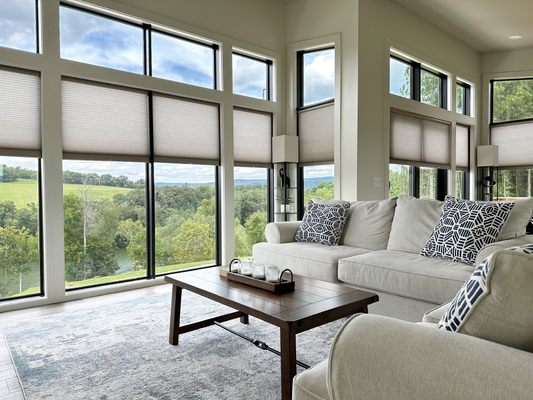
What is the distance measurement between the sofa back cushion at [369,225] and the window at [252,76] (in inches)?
92.1

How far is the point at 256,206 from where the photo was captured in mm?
5379

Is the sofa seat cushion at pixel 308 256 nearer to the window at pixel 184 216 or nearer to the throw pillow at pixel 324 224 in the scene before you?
the throw pillow at pixel 324 224

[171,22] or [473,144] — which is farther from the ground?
[171,22]

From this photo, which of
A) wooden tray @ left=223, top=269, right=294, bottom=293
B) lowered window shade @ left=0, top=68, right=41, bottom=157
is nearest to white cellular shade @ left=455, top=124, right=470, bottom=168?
wooden tray @ left=223, top=269, right=294, bottom=293

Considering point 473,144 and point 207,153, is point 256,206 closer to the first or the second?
point 207,153

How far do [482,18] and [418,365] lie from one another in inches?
248

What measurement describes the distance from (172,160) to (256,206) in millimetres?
1470

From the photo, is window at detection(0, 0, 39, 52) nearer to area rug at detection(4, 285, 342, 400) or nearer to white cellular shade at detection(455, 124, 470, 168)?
area rug at detection(4, 285, 342, 400)

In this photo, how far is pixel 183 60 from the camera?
454 centimetres

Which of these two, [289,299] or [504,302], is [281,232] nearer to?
[289,299]

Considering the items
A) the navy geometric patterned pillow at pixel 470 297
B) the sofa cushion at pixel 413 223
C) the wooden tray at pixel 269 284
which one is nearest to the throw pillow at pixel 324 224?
the sofa cushion at pixel 413 223

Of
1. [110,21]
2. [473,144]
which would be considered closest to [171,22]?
[110,21]

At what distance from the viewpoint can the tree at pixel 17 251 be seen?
11.3ft

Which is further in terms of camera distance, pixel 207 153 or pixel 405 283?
pixel 207 153
